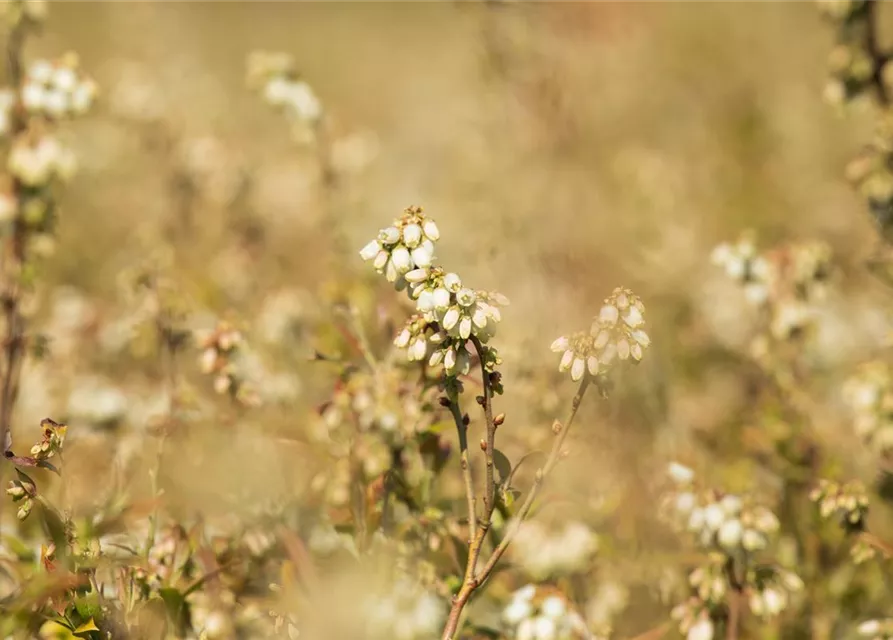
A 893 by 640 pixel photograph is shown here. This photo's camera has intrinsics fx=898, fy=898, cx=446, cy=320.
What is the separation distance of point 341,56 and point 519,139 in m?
7.84

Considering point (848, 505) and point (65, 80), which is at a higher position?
point (65, 80)

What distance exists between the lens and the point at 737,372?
457 centimetres

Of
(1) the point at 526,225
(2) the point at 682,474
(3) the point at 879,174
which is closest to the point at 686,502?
(2) the point at 682,474

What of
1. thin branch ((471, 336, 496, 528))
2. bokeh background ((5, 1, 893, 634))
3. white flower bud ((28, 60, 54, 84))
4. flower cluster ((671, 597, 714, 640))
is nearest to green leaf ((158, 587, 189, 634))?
bokeh background ((5, 1, 893, 634))

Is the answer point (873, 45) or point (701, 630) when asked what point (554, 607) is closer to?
point (701, 630)

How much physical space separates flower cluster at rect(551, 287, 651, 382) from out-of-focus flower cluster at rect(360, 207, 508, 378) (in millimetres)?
163

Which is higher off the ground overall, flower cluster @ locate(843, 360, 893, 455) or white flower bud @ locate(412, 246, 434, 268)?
flower cluster @ locate(843, 360, 893, 455)

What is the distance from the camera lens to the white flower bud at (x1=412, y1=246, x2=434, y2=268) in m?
1.88

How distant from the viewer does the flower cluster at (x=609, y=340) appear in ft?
6.07

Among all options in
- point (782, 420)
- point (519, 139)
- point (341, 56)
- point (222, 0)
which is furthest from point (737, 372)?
point (222, 0)

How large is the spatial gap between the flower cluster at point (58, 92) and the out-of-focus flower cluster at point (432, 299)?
5.54 feet

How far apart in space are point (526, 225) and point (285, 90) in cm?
169

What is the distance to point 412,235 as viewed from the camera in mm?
1885

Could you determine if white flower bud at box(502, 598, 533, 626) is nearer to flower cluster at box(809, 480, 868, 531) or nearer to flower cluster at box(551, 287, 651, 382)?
flower cluster at box(551, 287, 651, 382)
